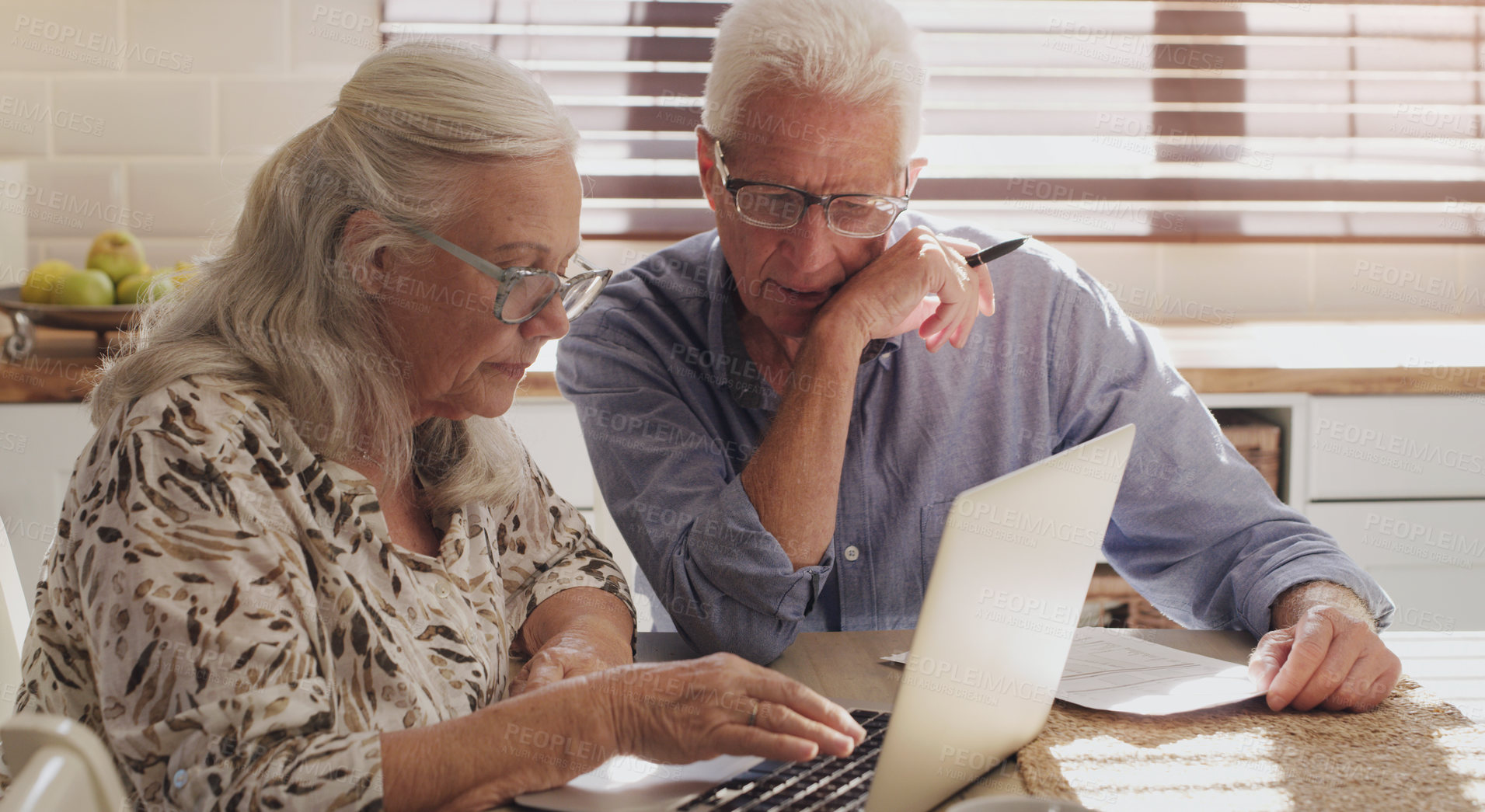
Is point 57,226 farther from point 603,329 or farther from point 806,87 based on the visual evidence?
point 806,87

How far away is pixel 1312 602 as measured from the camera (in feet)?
3.77

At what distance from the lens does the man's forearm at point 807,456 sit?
1.20 meters

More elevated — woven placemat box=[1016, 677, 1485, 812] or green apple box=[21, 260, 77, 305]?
green apple box=[21, 260, 77, 305]

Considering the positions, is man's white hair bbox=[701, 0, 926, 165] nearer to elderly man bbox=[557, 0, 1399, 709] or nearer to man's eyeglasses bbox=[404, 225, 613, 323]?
elderly man bbox=[557, 0, 1399, 709]

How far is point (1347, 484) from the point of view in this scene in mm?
2178

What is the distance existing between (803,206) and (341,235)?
51 cm

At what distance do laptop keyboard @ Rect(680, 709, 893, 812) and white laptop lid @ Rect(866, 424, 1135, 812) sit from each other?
0.06 metres

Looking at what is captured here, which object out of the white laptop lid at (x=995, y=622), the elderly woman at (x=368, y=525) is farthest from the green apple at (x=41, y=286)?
the white laptop lid at (x=995, y=622)

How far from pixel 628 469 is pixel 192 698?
609 millimetres

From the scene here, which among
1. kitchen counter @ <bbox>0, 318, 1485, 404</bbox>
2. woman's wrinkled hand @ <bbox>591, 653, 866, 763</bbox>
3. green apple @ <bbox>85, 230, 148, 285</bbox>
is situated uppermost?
green apple @ <bbox>85, 230, 148, 285</bbox>

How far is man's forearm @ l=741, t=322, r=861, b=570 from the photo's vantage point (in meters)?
1.20

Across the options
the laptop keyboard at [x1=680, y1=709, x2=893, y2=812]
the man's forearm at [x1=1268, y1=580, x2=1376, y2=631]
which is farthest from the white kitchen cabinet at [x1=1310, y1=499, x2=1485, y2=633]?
the laptop keyboard at [x1=680, y1=709, x2=893, y2=812]

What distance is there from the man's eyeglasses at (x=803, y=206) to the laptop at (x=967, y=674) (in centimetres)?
53

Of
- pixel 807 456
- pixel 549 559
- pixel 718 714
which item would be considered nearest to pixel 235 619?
pixel 718 714
